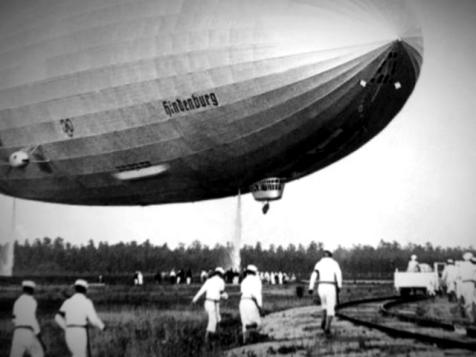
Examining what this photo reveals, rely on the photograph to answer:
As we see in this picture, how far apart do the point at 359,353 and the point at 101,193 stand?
1278cm

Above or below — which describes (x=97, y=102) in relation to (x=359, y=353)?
above

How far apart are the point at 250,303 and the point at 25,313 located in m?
4.47

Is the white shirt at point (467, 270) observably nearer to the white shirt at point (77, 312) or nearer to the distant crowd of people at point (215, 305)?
the distant crowd of people at point (215, 305)

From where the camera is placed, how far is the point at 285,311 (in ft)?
61.1

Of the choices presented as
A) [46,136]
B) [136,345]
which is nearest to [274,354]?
[136,345]

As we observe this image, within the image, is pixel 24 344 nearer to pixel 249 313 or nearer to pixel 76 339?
pixel 76 339

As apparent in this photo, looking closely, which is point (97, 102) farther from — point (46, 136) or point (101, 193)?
point (101, 193)

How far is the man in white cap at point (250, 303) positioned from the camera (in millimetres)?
12500

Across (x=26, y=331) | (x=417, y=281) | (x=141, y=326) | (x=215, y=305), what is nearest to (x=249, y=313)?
(x=215, y=305)

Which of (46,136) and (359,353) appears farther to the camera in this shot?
(46,136)

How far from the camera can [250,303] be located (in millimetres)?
12648

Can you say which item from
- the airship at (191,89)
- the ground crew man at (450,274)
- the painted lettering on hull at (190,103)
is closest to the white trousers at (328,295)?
the airship at (191,89)

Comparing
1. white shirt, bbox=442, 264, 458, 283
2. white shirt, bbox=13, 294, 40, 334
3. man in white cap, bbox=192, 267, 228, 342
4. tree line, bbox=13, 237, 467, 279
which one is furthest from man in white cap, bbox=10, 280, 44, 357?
white shirt, bbox=442, 264, 458, 283

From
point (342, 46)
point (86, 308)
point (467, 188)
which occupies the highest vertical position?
point (342, 46)
